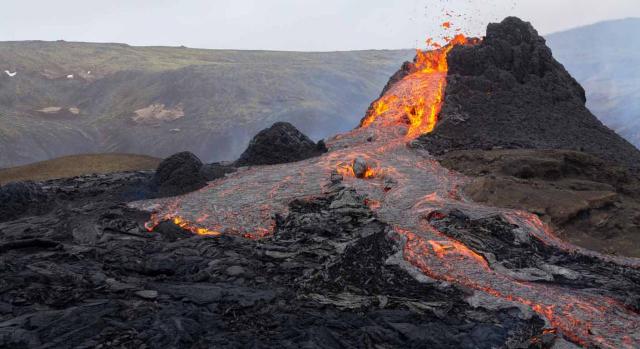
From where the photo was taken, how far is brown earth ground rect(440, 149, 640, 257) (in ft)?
56.6

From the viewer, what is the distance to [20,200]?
2116cm

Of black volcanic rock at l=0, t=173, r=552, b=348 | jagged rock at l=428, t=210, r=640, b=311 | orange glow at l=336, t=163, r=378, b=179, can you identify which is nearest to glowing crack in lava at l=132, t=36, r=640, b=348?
orange glow at l=336, t=163, r=378, b=179

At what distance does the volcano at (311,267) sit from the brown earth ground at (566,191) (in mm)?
810

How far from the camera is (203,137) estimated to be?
260 feet

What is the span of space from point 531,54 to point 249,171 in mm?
21030

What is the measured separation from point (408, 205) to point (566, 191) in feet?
19.9

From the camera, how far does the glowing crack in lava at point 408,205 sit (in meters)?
12.0

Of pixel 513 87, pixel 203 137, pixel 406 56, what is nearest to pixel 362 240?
pixel 513 87

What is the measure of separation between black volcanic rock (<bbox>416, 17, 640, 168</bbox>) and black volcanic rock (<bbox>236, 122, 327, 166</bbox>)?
686 cm

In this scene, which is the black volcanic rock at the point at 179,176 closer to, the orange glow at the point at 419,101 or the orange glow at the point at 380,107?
the orange glow at the point at 419,101

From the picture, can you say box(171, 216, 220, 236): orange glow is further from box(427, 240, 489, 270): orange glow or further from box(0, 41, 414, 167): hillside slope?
box(0, 41, 414, 167): hillside slope

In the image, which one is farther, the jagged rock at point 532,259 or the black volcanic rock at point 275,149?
the black volcanic rock at point 275,149

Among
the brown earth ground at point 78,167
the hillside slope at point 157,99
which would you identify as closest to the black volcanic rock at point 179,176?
the brown earth ground at point 78,167

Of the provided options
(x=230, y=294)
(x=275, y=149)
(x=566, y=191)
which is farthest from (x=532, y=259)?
(x=275, y=149)
